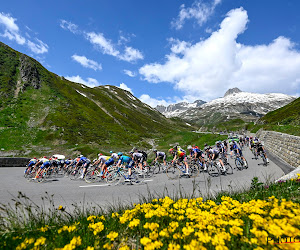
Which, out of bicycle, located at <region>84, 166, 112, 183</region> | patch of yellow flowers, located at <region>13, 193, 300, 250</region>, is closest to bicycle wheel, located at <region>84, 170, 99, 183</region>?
bicycle, located at <region>84, 166, 112, 183</region>

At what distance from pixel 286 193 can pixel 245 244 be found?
11.0ft

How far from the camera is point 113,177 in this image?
11.5 meters

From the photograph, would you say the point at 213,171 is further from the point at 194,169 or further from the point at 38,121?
the point at 38,121

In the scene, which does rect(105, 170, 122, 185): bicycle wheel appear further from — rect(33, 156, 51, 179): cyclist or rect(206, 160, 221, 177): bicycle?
rect(206, 160, 221, 177): bicycle

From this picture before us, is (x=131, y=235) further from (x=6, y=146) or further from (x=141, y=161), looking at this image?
(x=6, y=146)

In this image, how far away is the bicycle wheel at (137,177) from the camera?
11.3m

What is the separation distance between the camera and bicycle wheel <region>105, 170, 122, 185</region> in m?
11.2

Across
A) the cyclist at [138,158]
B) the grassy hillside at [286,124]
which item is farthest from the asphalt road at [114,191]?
the grassy hillside at [286,124]

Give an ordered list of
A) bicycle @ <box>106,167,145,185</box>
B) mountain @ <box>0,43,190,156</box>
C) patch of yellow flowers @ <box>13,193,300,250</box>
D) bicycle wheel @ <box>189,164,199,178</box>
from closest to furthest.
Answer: patch of yellow flowers @ <box>13,193,300,250</box> → bicycle @ <box>106,167,145,185</box> → bicycle wheel @ <box>189,164,199,178</box> → mountain @ <box>0,43,190,156</box>

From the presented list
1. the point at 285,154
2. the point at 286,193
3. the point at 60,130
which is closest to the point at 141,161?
the point at 286,193

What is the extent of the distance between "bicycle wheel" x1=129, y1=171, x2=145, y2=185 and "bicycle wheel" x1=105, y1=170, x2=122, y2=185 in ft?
2.70

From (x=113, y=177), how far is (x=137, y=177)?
6.16ft

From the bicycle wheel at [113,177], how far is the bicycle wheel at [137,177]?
824 millimetres

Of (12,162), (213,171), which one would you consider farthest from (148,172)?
(12,162)
